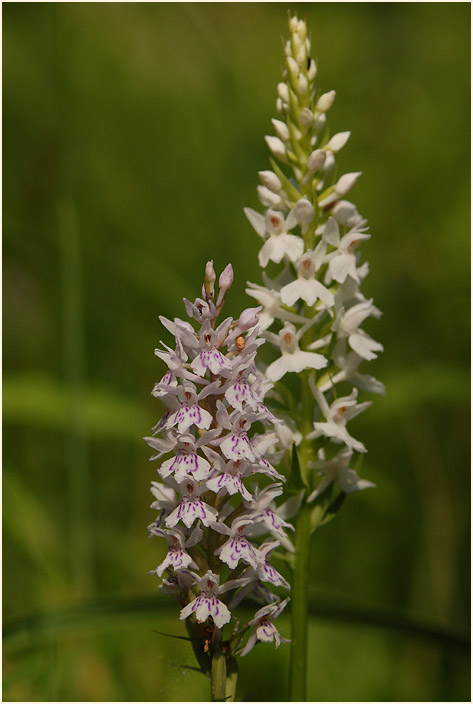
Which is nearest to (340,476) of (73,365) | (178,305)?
(73,365)

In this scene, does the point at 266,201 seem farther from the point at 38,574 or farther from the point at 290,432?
the point at 38,574

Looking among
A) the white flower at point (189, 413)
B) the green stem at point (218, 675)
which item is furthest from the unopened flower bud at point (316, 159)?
the green stem at point (218, 675)

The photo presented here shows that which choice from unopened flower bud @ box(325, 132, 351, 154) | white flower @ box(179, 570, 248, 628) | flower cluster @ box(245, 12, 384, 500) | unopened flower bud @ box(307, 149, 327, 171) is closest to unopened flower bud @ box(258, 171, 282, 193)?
flower cluster @ box(245, 12, 384, 500)

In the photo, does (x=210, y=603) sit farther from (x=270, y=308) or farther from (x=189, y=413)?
(x=270, y=308)

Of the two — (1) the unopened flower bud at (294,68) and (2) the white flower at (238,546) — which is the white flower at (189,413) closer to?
(2) the white flower at (238,546)

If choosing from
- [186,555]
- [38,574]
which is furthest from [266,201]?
[38,574]
